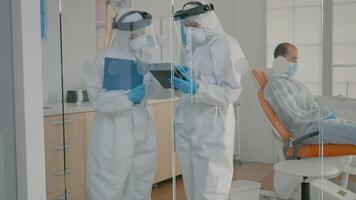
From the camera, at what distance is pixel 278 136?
2.02 m

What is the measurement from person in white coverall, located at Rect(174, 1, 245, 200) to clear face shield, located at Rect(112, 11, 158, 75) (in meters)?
0.19

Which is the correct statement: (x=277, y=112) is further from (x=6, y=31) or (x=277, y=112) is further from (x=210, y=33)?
(x=6, y=31)

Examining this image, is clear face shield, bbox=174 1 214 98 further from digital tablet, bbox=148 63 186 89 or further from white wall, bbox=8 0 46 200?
white wall, bbox=8 0 46 200

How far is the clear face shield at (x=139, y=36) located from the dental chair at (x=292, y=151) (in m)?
0.56

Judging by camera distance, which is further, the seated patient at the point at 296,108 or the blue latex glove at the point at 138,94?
the blue latex glove at the point at 138,94

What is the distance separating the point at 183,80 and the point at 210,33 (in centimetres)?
26

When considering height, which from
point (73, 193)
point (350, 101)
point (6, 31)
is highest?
point (6, 31)

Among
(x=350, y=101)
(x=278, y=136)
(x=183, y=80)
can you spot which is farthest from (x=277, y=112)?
(x=183, y=80)

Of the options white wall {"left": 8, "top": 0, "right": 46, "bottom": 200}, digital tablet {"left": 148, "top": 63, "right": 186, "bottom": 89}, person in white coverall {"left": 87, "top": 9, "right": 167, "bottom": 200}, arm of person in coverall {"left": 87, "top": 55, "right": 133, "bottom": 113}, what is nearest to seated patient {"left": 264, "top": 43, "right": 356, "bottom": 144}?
digital tablet {"left": 148, "top": 63, "right": 186, "bottom": 89}

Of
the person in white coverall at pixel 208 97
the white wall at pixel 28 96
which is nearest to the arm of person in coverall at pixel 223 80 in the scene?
the person in white coverall at pixel 208 97

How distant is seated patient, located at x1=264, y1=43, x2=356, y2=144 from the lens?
77.9 inches

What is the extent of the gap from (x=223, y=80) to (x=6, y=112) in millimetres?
1083

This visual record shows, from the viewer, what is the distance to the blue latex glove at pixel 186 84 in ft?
6.84

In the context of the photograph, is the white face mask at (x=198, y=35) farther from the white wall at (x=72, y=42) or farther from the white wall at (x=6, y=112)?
the white wall at (x=6, y=112)
